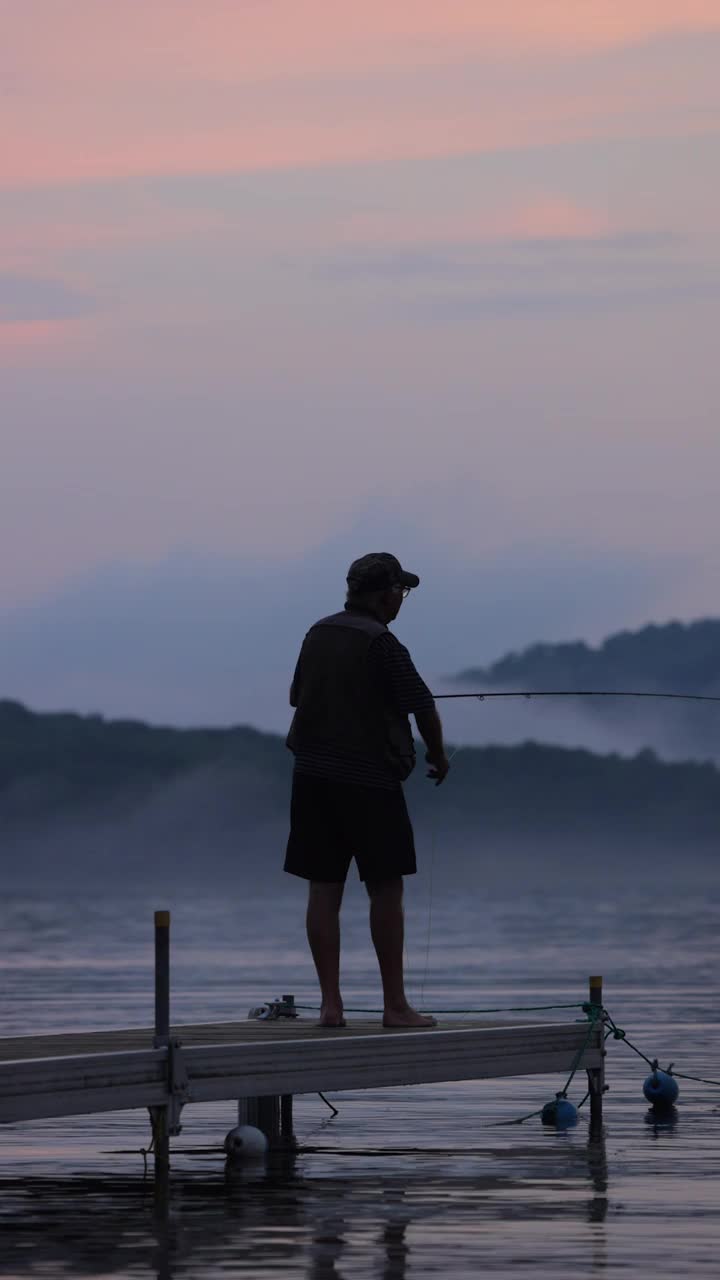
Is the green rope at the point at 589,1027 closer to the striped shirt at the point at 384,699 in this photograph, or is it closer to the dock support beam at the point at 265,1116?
the dock support beam at the point at 265,1116

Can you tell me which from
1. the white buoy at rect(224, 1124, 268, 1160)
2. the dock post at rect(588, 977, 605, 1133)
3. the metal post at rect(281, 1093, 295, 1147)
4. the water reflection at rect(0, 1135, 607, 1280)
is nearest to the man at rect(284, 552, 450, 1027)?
the white buoy at rect(224, 1124, 268, 1160)

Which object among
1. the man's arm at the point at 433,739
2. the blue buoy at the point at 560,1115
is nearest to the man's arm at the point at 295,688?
the man's arm at the point at 433,739

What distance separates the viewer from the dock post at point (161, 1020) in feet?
31.2

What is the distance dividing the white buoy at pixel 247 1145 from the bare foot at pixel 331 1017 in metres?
0.78

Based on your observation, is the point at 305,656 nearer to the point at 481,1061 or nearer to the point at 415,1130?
the point at 481,1061

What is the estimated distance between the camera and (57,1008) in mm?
23969

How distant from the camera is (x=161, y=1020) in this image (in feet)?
31.6

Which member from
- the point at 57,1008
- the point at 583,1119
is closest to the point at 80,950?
the point at 57,1008

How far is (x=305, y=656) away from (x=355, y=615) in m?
0.28

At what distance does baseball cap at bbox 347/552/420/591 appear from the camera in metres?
10.7

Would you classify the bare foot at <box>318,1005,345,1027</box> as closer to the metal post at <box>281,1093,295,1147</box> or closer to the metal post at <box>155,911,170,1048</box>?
the metal post at <box>281,1093,295,1147</box>

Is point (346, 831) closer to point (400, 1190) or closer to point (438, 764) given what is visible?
point (438, 764)

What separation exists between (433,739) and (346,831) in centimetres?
57

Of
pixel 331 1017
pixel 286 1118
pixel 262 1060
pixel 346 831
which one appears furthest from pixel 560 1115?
pixel 262 1060
